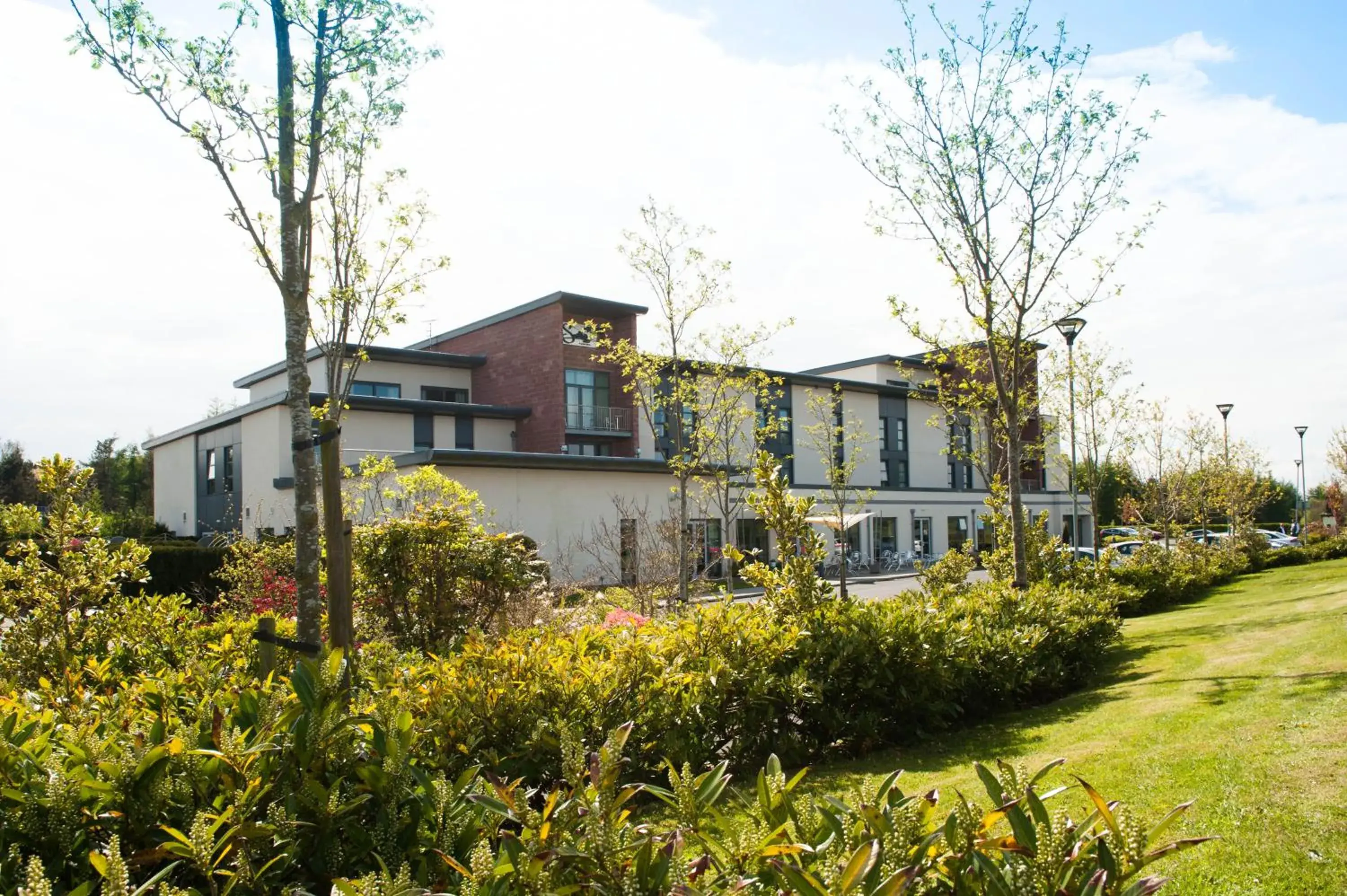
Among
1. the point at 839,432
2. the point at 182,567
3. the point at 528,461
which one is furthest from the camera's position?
the point at 839,432

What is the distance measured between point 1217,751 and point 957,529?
44721 millimetres

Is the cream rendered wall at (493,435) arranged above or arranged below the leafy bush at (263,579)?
above

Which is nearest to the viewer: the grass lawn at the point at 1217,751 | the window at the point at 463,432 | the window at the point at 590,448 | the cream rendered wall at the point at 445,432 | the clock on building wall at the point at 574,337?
the grass lawn at the point at 1217,751

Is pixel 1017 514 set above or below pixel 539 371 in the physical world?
below

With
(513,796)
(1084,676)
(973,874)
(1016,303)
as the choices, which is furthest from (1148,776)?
(1016,303)

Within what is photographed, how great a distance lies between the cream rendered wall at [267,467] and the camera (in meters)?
30.8

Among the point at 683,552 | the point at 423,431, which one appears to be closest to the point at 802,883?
the point at 683,552

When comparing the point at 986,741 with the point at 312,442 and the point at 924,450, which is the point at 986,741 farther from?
the point at 924,450

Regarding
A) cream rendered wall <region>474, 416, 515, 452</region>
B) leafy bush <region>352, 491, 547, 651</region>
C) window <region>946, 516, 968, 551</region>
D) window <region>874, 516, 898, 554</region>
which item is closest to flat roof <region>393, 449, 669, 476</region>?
cream rendered wall <region>474, 416, 515, 452</region>

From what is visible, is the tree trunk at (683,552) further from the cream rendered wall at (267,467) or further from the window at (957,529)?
the window at (957,529)

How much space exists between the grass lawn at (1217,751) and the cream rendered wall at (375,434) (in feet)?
87.0

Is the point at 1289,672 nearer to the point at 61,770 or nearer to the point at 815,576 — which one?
the point at 815,576

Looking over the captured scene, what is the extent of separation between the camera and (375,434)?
3291cm

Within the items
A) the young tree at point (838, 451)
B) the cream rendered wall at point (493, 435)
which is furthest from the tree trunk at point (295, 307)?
the cream rendered wall at point (493, 435)
